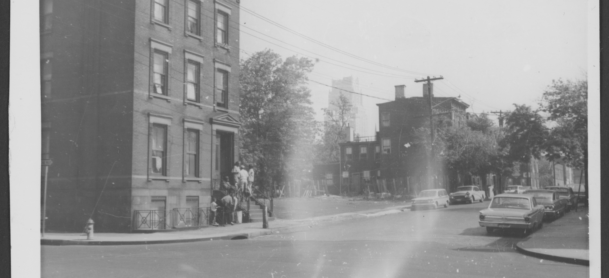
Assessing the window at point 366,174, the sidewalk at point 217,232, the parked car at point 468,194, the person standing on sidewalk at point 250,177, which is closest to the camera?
the person standing on sidewalk at point 250,177

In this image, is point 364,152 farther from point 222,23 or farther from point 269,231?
point 222,23

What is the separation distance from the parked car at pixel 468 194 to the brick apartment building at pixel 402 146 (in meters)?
0.17

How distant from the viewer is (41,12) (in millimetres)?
5012

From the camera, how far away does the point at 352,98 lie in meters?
5.36

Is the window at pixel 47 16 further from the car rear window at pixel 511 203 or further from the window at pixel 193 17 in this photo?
the car rear window at pixel 511 203

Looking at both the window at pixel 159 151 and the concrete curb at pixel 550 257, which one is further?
the concrete curb at pixel 550 257

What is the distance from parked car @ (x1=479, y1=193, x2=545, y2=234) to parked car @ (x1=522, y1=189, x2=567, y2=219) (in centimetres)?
7

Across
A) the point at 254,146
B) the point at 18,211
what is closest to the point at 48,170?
the point at 18,211

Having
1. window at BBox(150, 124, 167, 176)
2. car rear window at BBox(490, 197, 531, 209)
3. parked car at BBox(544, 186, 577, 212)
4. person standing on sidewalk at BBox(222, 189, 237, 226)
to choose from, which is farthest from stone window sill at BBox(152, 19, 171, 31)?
parked car at BBox(544, 186, 577, 212)

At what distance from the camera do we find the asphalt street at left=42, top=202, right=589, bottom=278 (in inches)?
208

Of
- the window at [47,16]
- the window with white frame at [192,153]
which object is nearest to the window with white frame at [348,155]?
the window with white frame at [192,153]

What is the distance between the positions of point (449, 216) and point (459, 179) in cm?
47

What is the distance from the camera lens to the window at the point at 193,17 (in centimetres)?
514

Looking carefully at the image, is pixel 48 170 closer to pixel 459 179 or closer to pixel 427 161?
pixel 427 161
